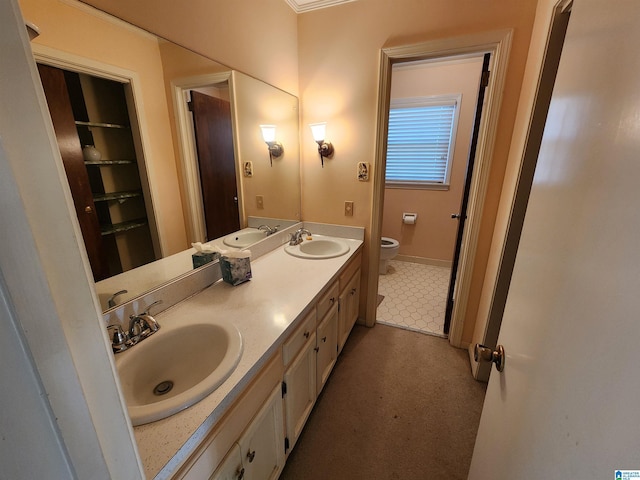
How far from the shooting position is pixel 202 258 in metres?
1.33

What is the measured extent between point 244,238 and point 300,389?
0.93m

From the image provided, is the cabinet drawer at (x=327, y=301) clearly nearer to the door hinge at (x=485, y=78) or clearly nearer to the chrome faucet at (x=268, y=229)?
the chrome faucet at (x=268, y=229)

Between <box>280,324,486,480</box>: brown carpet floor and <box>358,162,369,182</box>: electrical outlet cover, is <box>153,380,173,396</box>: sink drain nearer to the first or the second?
<box>280,324,486,480</box>: brown carpet floor

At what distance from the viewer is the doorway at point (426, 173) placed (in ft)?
9.86

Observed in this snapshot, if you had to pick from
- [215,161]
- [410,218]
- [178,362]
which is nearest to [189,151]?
[215,161]

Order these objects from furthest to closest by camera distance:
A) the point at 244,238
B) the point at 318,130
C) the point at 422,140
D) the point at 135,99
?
1. the point at 422,140
2. the point at 318,130
3. the point at 244,238
4. the point at 135,99

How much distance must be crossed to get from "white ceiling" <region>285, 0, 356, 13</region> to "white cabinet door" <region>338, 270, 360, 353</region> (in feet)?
6.05

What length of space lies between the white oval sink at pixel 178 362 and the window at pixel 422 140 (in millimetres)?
2922

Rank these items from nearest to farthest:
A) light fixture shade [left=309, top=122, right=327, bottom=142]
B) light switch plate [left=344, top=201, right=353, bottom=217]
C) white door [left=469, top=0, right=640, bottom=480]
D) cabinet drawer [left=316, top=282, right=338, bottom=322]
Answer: white door [left=469, top=0, right=640, bottom=480] < cabinet drawer [left=316, top=282, right=338, bottom=322] < light fixture shade [left=309, top=122, right=327, bottom=142] < light switch plate [left=344, top=201, right=353, bottom=217]

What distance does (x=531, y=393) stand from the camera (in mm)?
544

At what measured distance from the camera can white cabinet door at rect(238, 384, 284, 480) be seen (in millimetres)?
891

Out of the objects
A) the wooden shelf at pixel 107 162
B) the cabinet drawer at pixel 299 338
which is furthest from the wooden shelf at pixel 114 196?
the cabinet drawer at pixel 299 338

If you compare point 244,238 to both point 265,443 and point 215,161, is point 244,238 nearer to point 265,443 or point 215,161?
point 215,161

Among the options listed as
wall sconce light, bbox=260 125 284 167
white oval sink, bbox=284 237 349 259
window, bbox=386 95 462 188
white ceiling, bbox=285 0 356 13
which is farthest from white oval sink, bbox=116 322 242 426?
window, bbox=386 95 462 188
